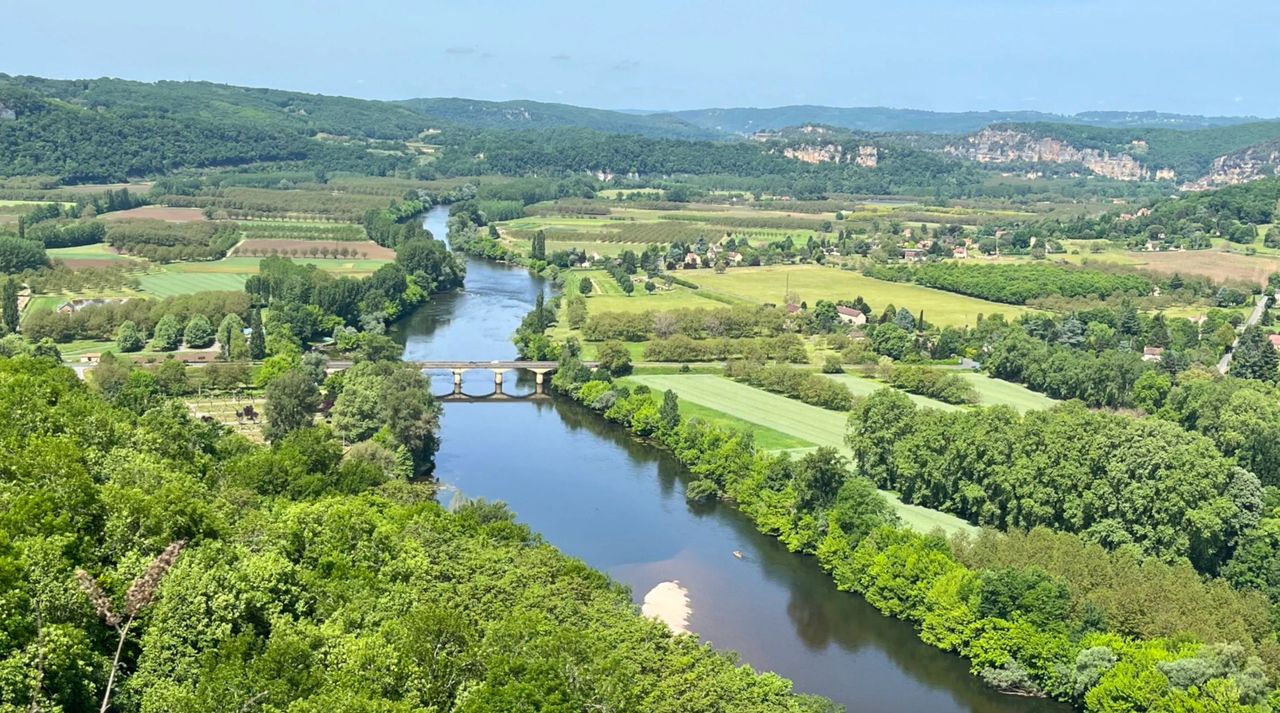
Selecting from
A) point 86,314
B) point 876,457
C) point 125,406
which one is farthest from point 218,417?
point 876,457

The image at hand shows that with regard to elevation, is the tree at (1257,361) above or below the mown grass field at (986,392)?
above

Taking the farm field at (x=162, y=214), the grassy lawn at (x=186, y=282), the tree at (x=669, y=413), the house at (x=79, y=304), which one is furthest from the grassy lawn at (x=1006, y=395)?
the farm field at (x=162, y=214)

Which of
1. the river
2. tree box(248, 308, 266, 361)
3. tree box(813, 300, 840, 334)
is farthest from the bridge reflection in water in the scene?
tree box(813, 300, 840, 334)

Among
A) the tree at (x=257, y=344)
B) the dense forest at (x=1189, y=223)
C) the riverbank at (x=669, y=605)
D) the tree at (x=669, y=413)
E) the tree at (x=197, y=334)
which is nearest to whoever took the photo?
the riverbank at (x=669, y=605)

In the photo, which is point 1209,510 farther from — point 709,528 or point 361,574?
point 361,574

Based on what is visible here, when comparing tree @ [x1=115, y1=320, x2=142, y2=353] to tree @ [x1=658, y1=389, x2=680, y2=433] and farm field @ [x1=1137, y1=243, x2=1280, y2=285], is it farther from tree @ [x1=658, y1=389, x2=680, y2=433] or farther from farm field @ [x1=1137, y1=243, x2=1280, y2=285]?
farm field @ [x1=1137, y1=243, x2=1280, y2=285]

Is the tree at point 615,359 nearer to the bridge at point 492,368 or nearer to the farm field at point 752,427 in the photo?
the bridge at point 492,368

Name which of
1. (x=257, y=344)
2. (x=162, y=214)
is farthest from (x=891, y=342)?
(x=162, y=214)
